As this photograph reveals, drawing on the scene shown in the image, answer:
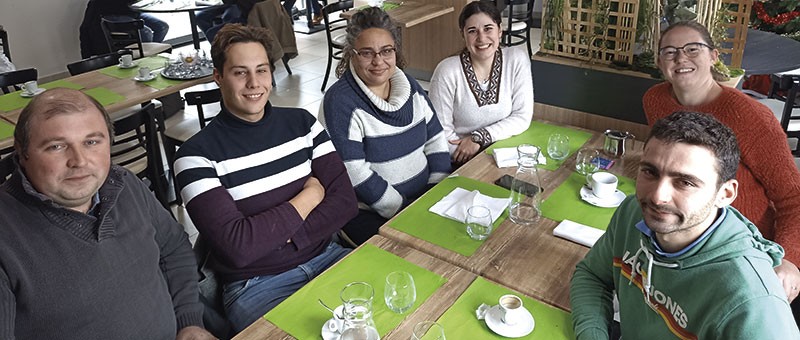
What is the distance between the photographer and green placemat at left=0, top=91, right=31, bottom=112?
3.46 m

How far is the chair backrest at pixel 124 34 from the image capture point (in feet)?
17.4

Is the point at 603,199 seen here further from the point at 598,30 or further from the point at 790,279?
the point at 598,30

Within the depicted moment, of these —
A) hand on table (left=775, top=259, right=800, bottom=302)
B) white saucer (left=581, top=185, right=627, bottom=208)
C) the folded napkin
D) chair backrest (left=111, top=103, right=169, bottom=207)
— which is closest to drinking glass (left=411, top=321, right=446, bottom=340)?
the folded napkin

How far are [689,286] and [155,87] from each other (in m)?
3.46

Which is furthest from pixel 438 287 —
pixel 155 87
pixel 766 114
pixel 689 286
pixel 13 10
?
pixel 13 10

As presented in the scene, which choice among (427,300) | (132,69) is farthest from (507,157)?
(132,69)

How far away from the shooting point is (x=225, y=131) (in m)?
2.03

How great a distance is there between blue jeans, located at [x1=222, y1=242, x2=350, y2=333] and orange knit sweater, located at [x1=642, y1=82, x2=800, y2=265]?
5.01ft

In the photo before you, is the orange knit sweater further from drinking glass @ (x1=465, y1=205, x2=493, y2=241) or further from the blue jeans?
the blue jeans

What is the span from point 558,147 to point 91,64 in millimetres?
3466

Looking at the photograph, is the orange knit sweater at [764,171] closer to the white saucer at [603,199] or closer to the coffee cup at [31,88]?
the white saucer at [603,199]

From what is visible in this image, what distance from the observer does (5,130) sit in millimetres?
3133

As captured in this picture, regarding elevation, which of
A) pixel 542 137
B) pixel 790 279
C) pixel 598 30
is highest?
pixel 598 30

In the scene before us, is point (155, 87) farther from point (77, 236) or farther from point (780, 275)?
point (780, 275)
